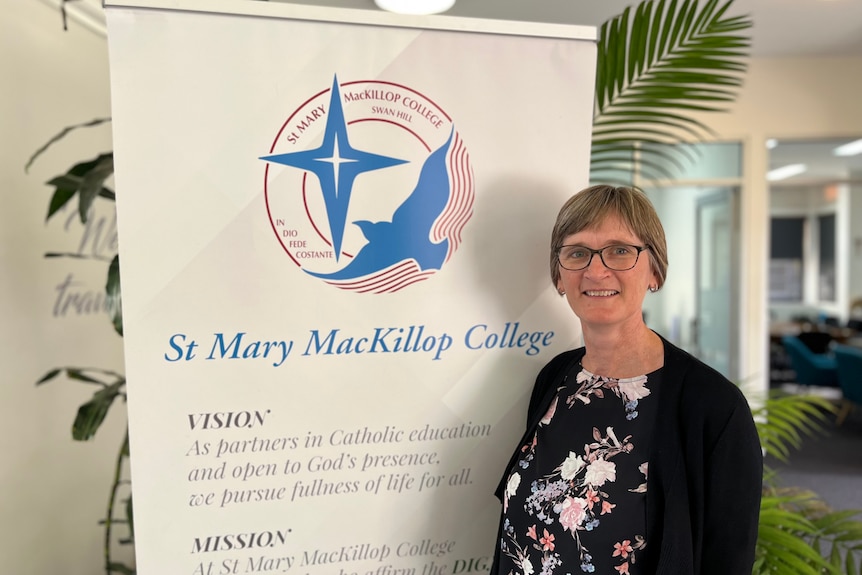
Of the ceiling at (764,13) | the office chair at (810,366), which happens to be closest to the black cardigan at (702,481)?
the ceiling at (764,13)

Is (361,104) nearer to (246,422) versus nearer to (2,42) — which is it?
(246,422)

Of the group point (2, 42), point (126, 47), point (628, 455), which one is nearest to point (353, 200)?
point (126, 47)

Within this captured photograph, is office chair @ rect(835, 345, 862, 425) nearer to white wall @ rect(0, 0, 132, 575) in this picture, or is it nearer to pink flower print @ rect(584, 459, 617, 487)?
pink flower print @ rect(584, 459, 617, 487)

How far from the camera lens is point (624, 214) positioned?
1148 millimetres

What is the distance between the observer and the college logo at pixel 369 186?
1.26m

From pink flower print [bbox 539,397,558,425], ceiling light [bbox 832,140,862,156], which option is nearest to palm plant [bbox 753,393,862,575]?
pink flower print [bbox 539,397,558,425]

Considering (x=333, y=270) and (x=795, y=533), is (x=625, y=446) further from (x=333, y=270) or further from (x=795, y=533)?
(x=795, y=533)

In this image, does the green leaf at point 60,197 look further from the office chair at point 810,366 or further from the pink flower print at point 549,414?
the office chair at point 810,366

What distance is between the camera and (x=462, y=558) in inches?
56.3

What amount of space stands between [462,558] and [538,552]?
1.08 feet

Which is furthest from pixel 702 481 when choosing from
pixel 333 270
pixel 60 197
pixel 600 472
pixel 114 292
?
pixel 60 197

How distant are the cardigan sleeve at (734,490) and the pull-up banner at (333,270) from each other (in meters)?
0.48

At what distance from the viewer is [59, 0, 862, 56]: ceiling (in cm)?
351

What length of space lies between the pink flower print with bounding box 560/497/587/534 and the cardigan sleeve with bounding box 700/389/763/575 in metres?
0.21
